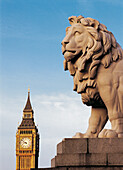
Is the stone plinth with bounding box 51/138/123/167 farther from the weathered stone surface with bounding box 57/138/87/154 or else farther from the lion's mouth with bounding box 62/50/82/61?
the lion's mouth with bounding box 62/50/82/61

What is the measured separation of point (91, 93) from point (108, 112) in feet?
1.76

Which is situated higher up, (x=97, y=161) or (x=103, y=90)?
(x=103, y=90)

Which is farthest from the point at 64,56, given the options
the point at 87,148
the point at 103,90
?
the point at 87,148

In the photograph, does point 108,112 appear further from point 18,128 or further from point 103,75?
point 18,128

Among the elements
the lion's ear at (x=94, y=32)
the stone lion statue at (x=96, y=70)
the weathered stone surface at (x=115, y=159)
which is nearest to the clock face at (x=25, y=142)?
the stone lion statue at (x=96, y=70)

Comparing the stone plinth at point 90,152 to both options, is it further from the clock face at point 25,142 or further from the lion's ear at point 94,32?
the clock face at point 25,142

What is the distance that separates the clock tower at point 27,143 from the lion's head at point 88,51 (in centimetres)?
10418

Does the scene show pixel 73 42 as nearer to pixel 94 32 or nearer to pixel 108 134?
pixel 94 32

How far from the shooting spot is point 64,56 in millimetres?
9406

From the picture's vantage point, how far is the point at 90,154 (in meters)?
8.15

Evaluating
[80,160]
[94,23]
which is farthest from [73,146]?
[94,23]

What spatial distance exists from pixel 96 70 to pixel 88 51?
0.43 metres

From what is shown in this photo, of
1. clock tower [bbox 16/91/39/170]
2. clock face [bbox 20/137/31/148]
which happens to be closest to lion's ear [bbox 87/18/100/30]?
clock tower [bbox 16/91/39/170]

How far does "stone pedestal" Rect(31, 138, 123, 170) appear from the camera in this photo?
8039mm
